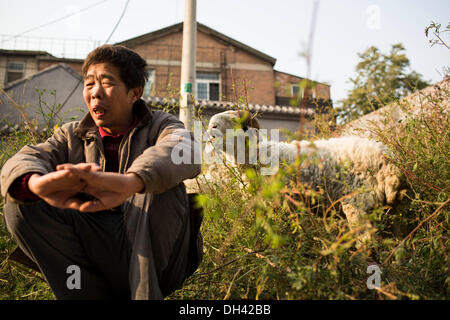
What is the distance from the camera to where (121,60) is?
2150 mm

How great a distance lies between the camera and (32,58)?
21703 mm

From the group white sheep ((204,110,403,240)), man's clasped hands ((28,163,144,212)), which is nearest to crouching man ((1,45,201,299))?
man's clasped hands ((28,163,144,212))

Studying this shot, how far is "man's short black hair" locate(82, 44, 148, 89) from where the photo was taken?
214 centimetres

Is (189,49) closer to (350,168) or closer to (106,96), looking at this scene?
(350,168)

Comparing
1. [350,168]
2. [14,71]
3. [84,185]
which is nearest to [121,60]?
[84,185]

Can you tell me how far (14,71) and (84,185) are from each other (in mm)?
25261

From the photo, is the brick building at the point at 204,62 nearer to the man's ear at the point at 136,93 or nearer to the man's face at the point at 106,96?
the man's ear at the point at 136,93

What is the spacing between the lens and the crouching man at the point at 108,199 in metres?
1.59

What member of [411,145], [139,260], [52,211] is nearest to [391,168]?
[411,145]

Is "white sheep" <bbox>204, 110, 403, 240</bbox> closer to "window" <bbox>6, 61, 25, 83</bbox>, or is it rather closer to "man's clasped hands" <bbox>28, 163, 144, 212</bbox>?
"man's clasped hands" <bbox>28, 163, 144, 212</bbox>

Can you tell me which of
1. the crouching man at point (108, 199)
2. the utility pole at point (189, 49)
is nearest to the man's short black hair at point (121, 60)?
the crouching man at point (108, 199)
